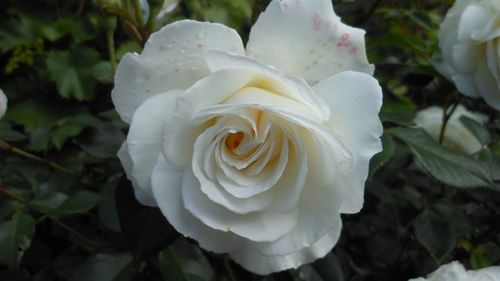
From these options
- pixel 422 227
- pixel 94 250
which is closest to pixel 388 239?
pixel 422 227

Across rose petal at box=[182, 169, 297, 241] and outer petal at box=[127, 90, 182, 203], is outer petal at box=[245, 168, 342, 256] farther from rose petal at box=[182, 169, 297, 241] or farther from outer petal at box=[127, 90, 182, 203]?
outer petal at box=[127, 90, 182, 203]

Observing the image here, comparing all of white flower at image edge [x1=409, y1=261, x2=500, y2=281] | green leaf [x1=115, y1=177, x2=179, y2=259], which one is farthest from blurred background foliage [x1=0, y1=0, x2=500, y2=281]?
white flower at image edge [x1=409, y1=261, x2=500, y2=281]

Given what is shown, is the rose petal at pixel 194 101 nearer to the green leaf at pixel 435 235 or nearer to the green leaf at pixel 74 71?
the green leaf at pixel 435 235

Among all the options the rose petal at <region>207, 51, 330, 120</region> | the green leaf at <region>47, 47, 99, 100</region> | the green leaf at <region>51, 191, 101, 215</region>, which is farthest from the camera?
the green leaf at <region>47, 47, 99, 100</region>

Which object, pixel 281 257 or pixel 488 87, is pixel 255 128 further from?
pixel 488 87

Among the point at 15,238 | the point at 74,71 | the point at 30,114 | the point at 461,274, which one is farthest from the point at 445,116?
the point at 30,114
